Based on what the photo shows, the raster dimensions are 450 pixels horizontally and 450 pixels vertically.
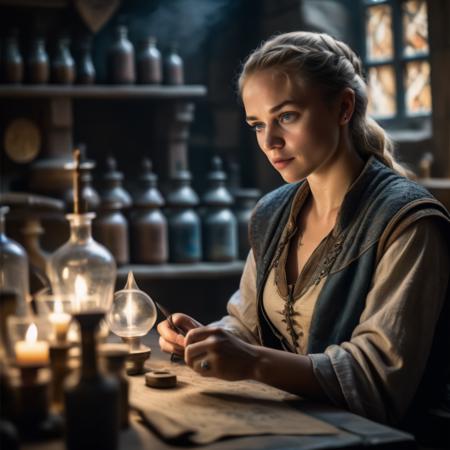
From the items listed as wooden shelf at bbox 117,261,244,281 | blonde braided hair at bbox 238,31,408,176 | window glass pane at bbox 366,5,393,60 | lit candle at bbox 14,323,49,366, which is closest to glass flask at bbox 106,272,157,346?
lit candle at bbox 14,323,49,366

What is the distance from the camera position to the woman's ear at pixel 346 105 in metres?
2.21

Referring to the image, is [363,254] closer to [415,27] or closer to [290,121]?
[290,121]

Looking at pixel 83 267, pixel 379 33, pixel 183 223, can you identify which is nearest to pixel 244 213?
pixel 183 223

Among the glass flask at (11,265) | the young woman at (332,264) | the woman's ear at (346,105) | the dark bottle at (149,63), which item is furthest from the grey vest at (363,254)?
the dark bottle at (149,63)

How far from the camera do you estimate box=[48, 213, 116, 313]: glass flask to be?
1925 mm

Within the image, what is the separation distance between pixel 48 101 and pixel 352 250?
8.95 ft

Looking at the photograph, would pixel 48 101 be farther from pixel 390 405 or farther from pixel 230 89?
pixel 390 405

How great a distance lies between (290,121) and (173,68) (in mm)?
2529

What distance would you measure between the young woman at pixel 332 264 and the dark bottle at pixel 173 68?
2161 mm

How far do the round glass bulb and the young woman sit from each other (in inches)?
3.8

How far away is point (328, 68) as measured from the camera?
2.19m

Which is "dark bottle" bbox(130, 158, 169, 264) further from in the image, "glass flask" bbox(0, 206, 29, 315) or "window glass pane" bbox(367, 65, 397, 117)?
"glass flask" bbox(0, 206, 29, 315)

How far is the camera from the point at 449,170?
412 cm

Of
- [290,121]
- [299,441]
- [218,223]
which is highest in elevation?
[290,121]
